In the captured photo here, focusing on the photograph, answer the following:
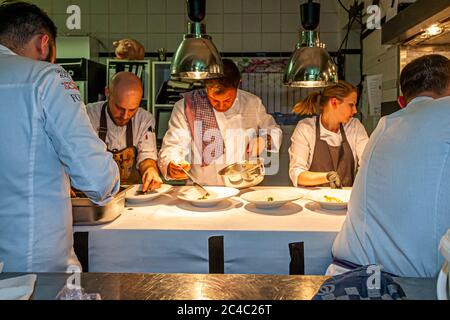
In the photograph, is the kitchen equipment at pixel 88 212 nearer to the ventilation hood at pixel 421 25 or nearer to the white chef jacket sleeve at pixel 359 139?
the ventilation hood at pixel 421 25

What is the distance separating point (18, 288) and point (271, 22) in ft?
12.4

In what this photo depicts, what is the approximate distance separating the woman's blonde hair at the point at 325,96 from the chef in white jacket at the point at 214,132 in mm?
276

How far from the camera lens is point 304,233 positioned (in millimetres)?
1621

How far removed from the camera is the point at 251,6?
13.5ft

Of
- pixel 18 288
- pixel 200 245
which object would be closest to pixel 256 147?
pixel 200 245

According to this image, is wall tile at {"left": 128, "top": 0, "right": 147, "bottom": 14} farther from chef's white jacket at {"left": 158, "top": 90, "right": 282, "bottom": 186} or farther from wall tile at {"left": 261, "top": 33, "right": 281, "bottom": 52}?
chef's white jacket at {"left": 158, "top": 90, "right": 282, "bottom": 186}

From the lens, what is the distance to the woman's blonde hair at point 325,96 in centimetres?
264

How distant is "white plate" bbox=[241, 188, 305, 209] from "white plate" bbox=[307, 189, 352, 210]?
76 millimetres

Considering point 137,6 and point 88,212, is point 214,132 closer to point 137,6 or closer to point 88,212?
point 88,212

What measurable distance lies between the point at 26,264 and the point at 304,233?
1029 mm

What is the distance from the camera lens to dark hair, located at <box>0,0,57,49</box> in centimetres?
131

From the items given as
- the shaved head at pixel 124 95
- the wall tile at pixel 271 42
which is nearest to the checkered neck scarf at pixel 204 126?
the shaved head at pixel 124 95

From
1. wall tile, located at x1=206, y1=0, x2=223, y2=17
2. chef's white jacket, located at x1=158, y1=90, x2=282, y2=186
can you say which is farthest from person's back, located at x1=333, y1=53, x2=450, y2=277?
wall tile, located at x1=206, y1=0, x2=223, y2=17
